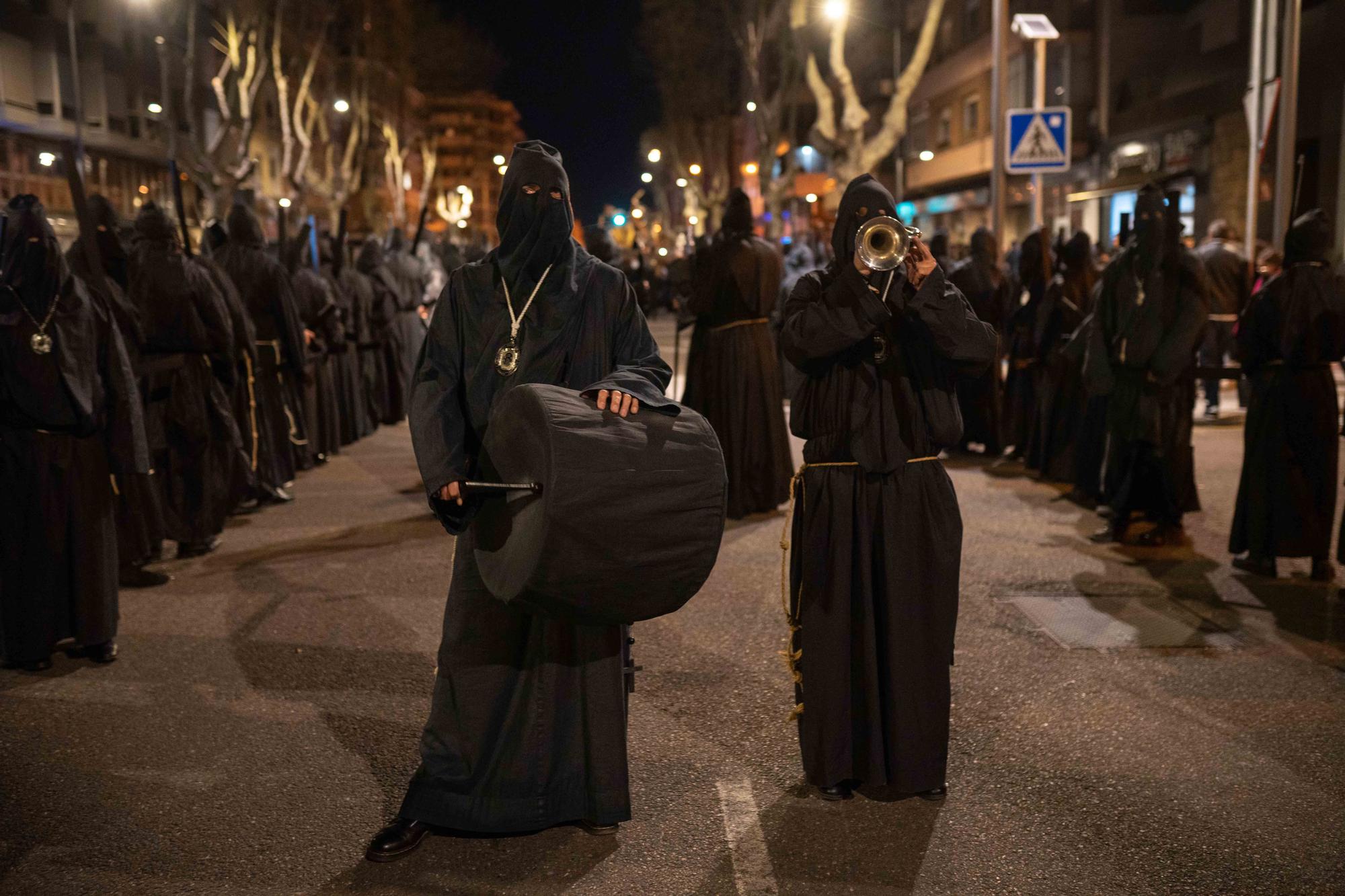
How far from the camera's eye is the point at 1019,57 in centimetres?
3284

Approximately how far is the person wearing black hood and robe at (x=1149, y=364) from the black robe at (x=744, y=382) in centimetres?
255

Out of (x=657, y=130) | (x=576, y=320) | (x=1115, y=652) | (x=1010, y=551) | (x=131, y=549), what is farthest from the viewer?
(x=657, y=130)

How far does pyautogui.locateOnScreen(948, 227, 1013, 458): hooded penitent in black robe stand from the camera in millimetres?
12391

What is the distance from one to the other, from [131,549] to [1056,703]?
561 centimetres

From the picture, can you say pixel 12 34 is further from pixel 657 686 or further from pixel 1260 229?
pixel 657 686

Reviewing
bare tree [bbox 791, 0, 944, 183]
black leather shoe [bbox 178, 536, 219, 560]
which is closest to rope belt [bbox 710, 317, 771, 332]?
black leather shoe [bbox 178, 536, 219, 560]

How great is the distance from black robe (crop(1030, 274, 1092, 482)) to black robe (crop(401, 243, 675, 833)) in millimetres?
7634

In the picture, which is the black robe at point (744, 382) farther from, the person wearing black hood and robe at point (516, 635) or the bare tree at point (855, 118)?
the bare tree at point (855, 118)

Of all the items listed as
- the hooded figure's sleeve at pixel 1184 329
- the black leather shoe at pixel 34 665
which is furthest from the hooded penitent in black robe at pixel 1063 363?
the black leather shoe at pixel 34 665

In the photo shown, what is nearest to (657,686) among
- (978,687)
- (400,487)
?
(978,687)

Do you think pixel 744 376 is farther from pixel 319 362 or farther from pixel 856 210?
pixel 856 210

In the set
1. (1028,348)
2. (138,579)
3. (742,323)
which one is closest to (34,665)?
(138,579)

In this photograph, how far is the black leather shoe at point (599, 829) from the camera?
163 inches

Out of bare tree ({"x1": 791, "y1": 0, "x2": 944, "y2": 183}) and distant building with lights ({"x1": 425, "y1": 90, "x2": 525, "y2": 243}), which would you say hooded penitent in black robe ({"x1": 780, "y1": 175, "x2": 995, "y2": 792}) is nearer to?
bare tree ({"x1": 791, "y1": 0, "x2": 944, "y2": 183})
